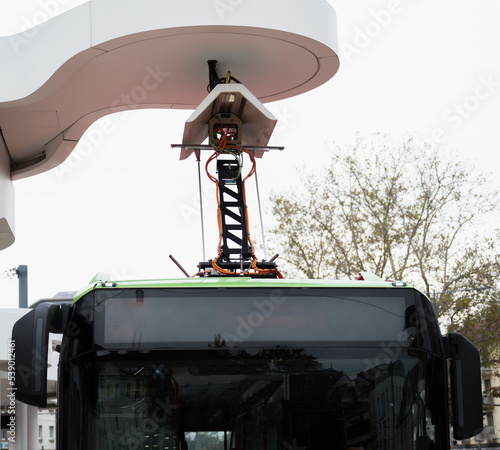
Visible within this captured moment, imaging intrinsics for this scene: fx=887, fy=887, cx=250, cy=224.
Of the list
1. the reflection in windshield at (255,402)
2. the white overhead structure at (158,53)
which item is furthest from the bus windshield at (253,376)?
the white overhead structure at (158,53)

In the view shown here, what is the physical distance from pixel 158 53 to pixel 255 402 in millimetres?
9691

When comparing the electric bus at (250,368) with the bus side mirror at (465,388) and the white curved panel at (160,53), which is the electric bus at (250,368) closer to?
the bus side mirror at (465,388)

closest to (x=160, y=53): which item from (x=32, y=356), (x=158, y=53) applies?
(x=158, y=53)

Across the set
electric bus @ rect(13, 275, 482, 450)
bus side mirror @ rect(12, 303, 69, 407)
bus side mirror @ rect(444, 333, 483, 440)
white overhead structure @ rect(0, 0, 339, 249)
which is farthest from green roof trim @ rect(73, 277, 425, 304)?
white overhead structure @ rect(0, 0, 339, 249)

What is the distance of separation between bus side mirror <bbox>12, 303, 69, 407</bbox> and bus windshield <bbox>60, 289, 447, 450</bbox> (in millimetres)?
219

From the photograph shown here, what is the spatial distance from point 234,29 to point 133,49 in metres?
1.71

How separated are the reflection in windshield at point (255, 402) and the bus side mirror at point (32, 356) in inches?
10.2

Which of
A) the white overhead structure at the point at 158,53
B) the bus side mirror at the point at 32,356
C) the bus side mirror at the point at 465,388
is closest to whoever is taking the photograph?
the bus side mirror at the point at 32,356

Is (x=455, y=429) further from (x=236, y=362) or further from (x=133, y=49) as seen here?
(x=133, y=49)

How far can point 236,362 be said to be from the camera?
5.71m

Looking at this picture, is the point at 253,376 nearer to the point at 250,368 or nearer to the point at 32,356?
the point at 250,368

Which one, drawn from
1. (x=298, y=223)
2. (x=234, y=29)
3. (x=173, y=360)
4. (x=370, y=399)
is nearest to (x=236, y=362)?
(x=173, y=360)

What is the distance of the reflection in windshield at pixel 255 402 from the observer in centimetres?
556

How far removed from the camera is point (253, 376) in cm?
568
